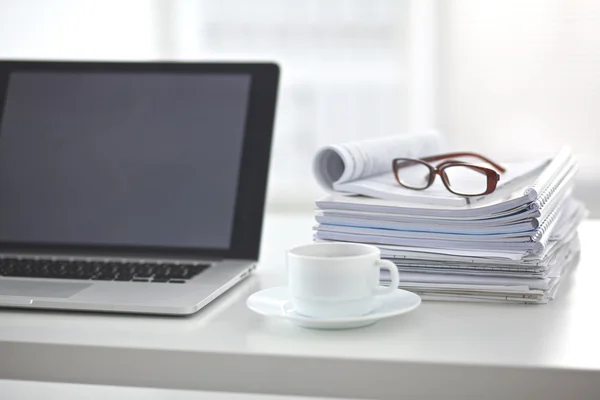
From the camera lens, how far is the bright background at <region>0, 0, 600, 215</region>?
301cm

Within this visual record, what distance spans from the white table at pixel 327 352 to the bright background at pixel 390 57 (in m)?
2.13

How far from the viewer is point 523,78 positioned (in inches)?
121

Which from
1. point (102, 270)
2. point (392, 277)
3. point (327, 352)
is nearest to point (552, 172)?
point (392, 277)

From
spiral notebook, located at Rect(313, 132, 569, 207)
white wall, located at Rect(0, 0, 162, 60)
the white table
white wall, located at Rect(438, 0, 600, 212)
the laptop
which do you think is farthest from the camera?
white wall, located at Rect(438, 0, 600, 212)

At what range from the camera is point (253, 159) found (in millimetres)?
1046

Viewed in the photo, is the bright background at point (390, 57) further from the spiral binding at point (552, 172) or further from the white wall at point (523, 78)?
the spiral binding at point (552, 172)

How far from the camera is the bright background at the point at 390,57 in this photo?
9.87 ft

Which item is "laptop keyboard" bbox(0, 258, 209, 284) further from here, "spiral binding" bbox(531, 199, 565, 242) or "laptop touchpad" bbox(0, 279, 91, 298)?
"spiral binding" bbox(531, 199, 565, 242)

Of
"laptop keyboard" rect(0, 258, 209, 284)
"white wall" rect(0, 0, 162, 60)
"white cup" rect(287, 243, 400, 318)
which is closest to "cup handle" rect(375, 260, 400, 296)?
"white cup" rect(287, 243, 400, 318)

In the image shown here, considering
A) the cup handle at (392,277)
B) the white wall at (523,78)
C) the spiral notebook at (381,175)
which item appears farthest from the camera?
the white wall at (523,78)

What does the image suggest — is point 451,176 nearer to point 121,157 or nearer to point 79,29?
point 121,157

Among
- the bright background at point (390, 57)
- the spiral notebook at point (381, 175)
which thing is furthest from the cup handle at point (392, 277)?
the bright background at point (390, 57)

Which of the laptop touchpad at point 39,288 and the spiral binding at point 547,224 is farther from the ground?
the spiral binding at point 547,224

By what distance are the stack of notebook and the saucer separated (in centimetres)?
5
